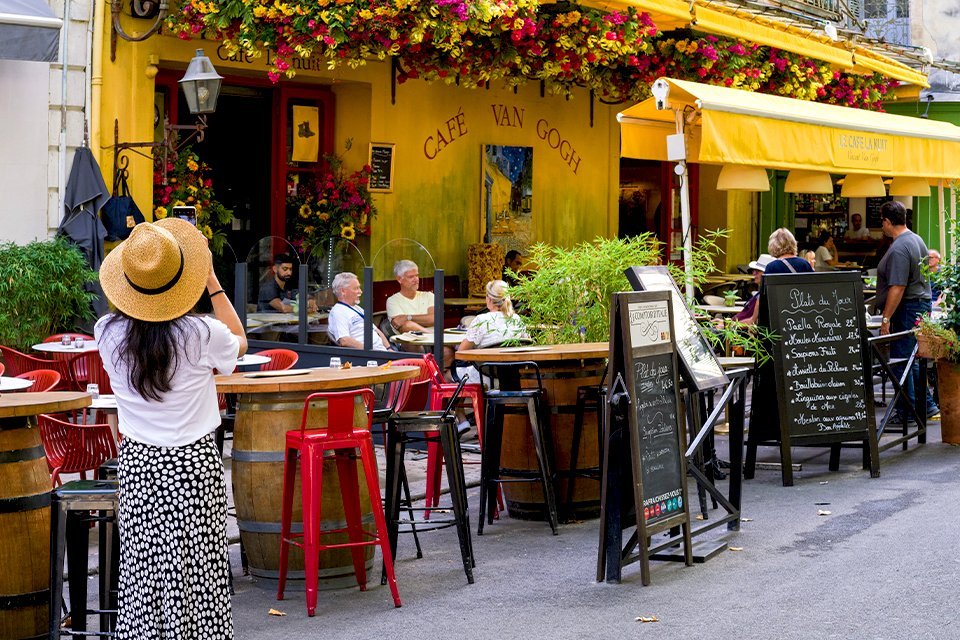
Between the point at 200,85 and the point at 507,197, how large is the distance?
6.05 metres

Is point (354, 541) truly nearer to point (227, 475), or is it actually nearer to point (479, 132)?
point (227, 475)

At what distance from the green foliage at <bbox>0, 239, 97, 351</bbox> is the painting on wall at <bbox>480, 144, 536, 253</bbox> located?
580 centimetres

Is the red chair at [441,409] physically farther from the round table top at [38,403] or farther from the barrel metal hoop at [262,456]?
the round table top at [38,403]

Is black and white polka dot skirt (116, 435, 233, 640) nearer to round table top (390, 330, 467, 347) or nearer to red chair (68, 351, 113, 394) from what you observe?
red chair (68, 351, 113, 394)

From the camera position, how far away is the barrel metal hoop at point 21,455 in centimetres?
532

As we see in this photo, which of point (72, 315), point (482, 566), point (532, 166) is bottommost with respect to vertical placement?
point (482, 566)

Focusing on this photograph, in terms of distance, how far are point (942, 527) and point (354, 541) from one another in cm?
356

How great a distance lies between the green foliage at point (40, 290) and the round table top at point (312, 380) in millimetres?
4360

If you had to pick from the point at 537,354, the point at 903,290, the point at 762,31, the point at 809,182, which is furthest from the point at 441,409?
the point at 762,31

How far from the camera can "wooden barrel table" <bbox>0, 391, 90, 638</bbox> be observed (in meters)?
5.32

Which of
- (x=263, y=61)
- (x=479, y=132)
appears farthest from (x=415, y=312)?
(x=479, y=132)

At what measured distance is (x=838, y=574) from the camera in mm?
6816

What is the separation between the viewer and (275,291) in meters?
11.3

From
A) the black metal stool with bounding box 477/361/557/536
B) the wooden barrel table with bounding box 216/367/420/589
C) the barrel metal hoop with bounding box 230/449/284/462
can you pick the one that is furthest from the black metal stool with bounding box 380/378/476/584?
the black metal stool with bounding box 477/361/557/536
